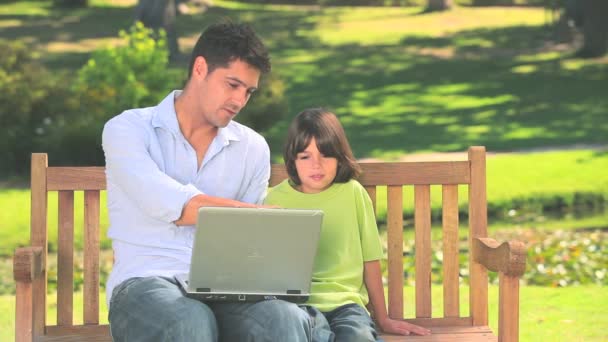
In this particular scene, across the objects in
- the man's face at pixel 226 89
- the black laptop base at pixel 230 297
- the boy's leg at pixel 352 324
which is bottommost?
the boy's leg at pixel 352 324

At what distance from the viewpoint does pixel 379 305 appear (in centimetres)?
454

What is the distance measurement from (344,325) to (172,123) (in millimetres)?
978

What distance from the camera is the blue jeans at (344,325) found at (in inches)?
162

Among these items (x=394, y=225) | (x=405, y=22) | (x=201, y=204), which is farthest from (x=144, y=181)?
(x=405, y=22)

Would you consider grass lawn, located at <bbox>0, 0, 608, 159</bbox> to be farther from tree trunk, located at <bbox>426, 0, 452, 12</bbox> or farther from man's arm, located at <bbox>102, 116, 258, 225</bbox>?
man's arm, located at <bbox>102, 116, 258, 225</bbox>

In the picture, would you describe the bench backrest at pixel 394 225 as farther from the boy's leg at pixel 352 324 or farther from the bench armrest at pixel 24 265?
the boy's leg at pixel 352 324

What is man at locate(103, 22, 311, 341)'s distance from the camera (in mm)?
3941

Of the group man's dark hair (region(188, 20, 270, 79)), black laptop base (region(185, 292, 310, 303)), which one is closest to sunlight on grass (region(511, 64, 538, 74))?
man's dark hair (region(188, 20, 270, 79))

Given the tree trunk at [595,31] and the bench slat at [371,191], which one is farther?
the tree trunk at [595,31]

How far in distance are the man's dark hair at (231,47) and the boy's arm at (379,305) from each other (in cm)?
84

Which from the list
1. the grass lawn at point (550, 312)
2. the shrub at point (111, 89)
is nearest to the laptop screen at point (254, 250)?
the grass lawn at point (550, 312)

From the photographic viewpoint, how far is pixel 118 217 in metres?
4.36

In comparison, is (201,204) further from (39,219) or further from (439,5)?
(439,5)

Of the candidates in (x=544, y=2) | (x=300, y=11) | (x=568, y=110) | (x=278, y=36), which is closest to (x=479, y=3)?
(x=544, y=2)
